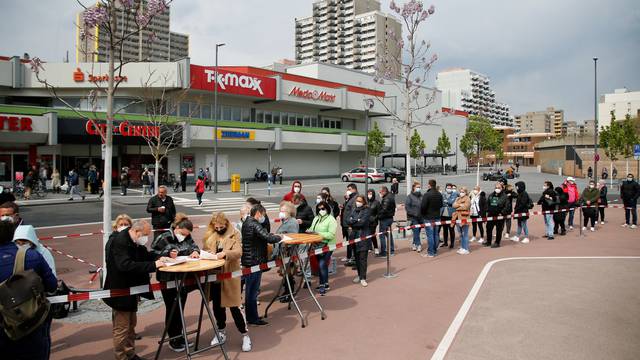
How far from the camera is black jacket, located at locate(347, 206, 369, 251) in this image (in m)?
8.66

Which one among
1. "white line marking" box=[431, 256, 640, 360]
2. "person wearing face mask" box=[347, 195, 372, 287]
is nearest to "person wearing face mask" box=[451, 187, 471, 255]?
"white line marking" box=[431, 256, 640, 360]

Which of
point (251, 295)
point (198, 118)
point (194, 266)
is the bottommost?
point (251, 295)

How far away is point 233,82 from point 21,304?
1454 inches

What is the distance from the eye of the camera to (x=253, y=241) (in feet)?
21.0

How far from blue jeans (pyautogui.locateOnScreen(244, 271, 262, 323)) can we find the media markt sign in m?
39.1

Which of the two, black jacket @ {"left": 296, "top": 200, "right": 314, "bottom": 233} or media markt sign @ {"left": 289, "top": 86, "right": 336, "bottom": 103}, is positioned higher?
media markt sign @ {"left": 289, "top": 86, "right": 336, "bottom": 103}

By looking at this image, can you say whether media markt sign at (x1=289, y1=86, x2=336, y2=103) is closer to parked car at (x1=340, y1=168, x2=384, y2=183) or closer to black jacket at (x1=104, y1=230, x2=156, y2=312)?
parked car at (x1=340, y1=168, x2=384, y2=183)

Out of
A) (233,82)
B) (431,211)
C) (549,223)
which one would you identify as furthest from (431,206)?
(233,82)

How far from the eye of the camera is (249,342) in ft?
18.4

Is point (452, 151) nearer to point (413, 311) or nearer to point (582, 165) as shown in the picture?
point (582, 165)

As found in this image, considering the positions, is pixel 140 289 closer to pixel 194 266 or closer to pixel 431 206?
pixel 194 266

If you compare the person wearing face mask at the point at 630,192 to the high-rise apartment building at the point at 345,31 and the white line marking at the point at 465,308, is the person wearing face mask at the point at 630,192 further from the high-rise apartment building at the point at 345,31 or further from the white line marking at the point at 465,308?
the high-rise apartment building at the point at 345,31

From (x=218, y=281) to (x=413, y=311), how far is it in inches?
120

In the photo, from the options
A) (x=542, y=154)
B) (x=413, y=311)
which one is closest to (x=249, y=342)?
(x=413, y=311)
